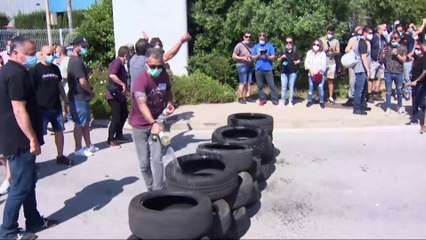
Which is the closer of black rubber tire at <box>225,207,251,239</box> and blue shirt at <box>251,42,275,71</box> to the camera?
black rubber tire at <box>225,207,251,239</box>

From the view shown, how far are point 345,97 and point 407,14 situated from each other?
9.23 metres

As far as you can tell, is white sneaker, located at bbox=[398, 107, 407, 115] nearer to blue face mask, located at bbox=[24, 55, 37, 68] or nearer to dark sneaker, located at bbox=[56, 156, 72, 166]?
dark sneaker, located at bbox=[56, 156, 72, 166]

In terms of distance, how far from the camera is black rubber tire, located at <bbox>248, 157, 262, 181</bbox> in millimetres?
6049

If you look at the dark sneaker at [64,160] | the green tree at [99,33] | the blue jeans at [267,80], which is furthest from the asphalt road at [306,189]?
the green tree at [99,33]

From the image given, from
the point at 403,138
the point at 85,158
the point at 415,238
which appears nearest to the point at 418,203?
the point at 415,238

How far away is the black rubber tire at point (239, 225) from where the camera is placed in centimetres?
495

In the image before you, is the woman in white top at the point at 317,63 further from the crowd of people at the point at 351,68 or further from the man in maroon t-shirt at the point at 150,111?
the man in maroon t-shirt at the point at 150,111

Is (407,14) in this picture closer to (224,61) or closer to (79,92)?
(224,61)

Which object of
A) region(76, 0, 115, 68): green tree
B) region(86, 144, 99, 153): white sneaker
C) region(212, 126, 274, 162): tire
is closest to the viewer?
region(212, 126, 274, 162): tire

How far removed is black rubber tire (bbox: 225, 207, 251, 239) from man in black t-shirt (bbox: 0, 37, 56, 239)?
217cm

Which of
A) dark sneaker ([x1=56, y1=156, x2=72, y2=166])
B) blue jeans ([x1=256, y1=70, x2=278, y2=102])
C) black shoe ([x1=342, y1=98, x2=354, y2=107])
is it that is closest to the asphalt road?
dark sneaker ([x1=56, y1=156, x2=72, y2=166])

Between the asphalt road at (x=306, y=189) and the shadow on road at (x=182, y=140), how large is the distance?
2cm

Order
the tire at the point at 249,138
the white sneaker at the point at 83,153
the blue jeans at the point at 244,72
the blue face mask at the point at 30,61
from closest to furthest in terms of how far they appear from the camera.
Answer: the blue face mask at the point at 30,61
the tire at the point at 249,138
the white sneaker at the point at 83,153
the blue jeans at the point at 244,72

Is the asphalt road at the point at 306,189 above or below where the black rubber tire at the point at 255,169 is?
below
